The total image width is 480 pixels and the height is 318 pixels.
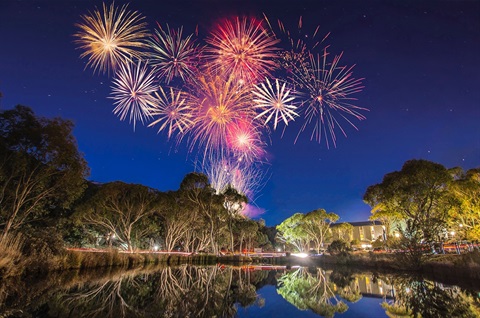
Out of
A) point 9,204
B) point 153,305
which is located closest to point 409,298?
point 153,305

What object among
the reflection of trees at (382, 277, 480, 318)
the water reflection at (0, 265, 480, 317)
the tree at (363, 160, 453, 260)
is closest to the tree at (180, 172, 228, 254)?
the tree at (363, 160, 453, 260)

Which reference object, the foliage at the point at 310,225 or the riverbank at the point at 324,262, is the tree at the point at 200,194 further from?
the foliage at the point at 310,225

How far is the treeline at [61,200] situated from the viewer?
14969mm

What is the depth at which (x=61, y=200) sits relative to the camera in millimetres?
19391

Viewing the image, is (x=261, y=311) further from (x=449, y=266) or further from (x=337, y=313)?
(x=449, y=266)

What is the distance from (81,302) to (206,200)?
29.0 meters

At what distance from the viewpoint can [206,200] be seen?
3547cm

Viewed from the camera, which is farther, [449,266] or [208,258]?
[208,258]

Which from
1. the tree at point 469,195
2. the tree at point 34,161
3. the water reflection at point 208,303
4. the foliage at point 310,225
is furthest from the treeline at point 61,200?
the tree at point 469,195

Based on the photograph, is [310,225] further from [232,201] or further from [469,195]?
[469,195]

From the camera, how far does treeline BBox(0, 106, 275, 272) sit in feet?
49.1

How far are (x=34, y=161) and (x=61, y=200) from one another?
4539 mm

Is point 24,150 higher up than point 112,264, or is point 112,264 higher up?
point 24,150

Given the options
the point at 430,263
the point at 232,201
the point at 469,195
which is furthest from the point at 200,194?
the point at 469,195
